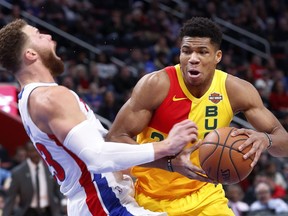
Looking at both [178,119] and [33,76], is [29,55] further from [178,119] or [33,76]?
[178,119]

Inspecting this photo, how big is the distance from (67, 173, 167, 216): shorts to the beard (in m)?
0.64

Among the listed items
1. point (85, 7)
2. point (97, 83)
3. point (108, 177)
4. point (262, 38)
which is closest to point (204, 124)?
point (108, 177)

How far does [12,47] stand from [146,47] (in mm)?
9762

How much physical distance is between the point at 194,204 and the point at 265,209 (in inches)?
191

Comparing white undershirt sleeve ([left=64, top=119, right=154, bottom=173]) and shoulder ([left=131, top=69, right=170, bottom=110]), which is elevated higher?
shoulder ([left=131, top=69, right=170, bottom=110])

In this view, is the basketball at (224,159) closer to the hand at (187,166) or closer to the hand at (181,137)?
the hand at (187,166)

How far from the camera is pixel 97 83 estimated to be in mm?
12070

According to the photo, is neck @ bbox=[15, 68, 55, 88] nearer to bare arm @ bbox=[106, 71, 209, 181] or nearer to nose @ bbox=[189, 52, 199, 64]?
bare arm @ bbox=[106, 71, 209, 181]

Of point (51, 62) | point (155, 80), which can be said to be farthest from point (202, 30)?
point (51, 62)

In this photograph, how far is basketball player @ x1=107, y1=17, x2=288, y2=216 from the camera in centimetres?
457

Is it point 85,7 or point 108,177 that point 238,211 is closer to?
point 108,177

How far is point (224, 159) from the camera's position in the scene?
13.7 ft

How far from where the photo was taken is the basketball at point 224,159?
164 inches

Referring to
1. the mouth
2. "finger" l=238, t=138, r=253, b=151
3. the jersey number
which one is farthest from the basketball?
the jersey number
